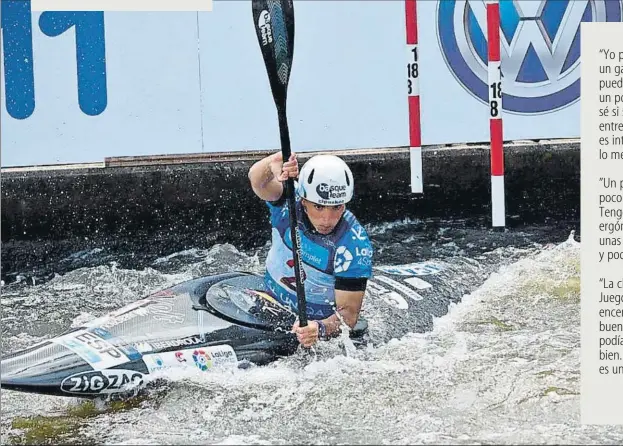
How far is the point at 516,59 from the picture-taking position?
8.18 m

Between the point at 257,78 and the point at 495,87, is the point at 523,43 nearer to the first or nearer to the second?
the point at 257,78

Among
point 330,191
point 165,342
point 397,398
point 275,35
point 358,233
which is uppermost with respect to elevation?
point 275,35

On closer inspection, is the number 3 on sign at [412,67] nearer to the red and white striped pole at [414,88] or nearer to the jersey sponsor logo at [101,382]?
the red and white striped pole at [414,88]

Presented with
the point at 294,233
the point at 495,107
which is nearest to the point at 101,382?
the point at 294,233

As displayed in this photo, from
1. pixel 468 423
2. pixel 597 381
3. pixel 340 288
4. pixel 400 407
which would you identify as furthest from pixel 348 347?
pixel 597 381

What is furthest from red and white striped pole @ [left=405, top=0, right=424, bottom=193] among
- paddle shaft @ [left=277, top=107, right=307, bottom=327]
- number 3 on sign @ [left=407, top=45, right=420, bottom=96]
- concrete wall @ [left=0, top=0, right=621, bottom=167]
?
paddle shaft @ [left=277, top=107, right=307, bottom=327]

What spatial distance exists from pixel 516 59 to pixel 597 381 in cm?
553

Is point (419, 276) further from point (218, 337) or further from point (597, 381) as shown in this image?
point (597, 381)

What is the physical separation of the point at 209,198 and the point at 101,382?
12.7 feet

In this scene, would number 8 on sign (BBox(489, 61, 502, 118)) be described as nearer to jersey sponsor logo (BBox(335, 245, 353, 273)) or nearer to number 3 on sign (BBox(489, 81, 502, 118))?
number 3 on sign (BBox(489, 81, 502, 118))

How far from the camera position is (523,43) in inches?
322

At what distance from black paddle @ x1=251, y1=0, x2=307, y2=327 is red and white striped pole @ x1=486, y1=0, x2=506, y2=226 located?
1.32m

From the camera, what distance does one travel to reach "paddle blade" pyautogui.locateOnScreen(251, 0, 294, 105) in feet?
16.3

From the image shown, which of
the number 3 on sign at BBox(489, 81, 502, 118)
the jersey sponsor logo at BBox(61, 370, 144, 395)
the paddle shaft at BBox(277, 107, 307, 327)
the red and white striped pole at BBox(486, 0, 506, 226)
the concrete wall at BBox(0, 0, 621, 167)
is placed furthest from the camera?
the concrete wall at BBox(0, 0, 621, 167)
